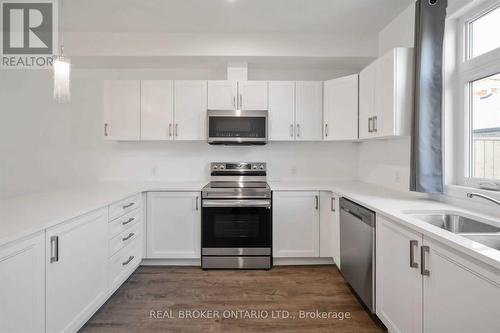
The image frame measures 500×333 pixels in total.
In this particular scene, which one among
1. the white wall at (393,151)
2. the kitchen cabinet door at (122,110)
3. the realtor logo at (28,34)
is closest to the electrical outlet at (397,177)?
the white wall at (393,151)

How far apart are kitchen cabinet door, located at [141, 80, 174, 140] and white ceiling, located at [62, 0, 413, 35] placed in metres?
0.60

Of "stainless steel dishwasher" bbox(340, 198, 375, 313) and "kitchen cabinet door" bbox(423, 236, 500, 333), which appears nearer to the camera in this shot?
"kitchen cabinet door" bbox(423, 236, 500, 333)

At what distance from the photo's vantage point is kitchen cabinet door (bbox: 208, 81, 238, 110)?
313 cm

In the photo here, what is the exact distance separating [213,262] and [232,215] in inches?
21.4

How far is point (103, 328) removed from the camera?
193 centimetres

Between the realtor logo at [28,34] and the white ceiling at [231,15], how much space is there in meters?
0.16

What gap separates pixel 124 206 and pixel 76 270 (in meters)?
0.75

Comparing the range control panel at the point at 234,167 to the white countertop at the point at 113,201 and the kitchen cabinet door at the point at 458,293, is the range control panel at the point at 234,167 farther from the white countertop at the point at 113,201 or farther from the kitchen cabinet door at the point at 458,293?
the kitchen cabinet door at the point at 458,293

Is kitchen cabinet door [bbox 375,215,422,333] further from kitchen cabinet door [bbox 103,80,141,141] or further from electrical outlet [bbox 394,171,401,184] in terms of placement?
kitchen cabinet door [bbox 103,80,141,141]

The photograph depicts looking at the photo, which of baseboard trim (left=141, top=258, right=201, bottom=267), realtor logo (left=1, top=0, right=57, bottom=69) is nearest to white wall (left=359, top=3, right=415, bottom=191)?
baseboard trim (left=141, top=258, right=201, bottom=267)

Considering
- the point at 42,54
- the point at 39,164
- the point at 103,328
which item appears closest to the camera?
the point at 103,328

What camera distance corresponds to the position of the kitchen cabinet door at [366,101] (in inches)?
98.8

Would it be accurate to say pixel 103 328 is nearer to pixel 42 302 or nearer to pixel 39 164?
pixel 42 302

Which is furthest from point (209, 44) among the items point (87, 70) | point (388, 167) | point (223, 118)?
point (388, 167)
